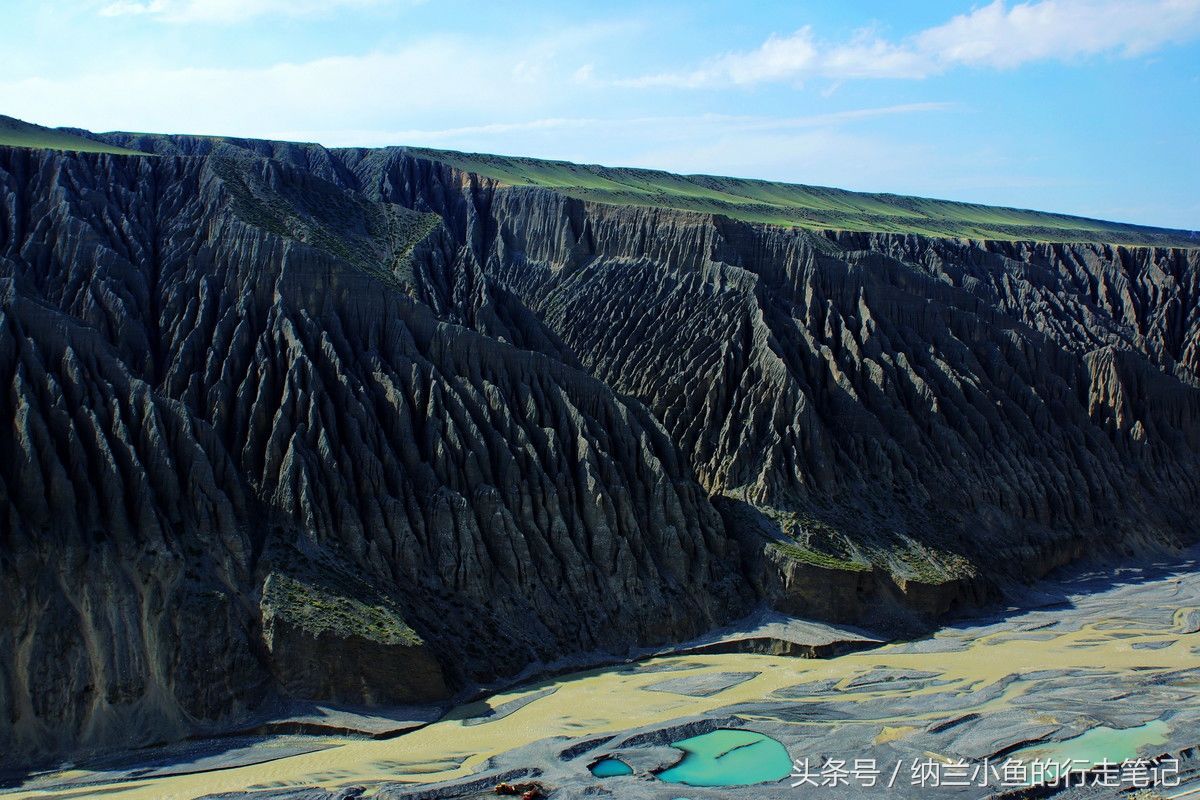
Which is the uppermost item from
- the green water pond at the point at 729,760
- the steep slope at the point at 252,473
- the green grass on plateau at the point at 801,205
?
the green grass on plateau at the point at 801,205

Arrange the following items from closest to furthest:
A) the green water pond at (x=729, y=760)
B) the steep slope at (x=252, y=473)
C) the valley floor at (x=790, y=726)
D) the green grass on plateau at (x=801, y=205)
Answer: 1. the valley floor at (x=790, y=726)
2. the green water pond at (x=729, y=760)
3. the steep slope at (x=252, y=473)
4. the green grass on plateau at (x=801, y=205)

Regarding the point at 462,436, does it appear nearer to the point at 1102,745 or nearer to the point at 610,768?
the point at 610,768

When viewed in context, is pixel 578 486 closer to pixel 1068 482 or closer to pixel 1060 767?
pixel 1060 767

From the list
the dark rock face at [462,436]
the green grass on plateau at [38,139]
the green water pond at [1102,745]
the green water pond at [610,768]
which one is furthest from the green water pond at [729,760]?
the green grass on plateau at [38,139]

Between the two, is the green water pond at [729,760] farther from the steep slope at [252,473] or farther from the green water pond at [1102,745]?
the steep slope at [252,473]

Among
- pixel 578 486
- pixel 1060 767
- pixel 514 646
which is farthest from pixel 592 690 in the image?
pixel 1060 767

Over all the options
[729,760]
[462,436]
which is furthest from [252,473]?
[729,760]

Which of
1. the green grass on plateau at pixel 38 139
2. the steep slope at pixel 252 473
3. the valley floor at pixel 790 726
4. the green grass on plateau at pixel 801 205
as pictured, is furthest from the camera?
the green grass on plateau at pixel 801 205
